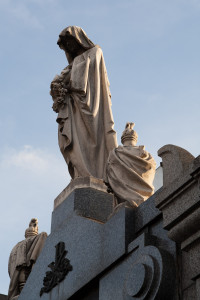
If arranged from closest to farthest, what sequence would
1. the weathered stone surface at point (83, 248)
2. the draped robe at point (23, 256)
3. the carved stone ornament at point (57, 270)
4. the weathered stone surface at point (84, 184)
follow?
the weathered stone surface at point (83, 248)
the carved stone ornament at point (57, 270)
the weathered stone surface at point (84, 184)
the draped robe at point (23, 256)

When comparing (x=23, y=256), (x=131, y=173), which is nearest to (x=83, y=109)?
(x=131, y=173)

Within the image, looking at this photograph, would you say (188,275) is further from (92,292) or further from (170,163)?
(92,292)

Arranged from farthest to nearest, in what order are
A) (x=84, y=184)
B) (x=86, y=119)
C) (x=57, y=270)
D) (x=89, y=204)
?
(x=86, y=119) → (x=84, y=184) → (x=89, y=204) → (x=57, y=270)

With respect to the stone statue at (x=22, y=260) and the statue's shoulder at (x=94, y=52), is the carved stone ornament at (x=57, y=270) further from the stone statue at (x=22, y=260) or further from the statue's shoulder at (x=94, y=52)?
the statue's shoulder at (x=94, y=52)

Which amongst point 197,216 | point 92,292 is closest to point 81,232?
point 92,292

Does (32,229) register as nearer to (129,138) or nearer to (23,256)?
(23,256)

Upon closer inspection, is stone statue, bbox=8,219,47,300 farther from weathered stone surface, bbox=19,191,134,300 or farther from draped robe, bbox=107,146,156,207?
draped robe, bbox=107,146,156,207

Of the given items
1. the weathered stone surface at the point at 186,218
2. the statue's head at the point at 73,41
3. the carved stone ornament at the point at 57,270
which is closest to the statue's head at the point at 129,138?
the carved stone ornament at the point at 57,270

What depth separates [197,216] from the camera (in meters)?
6.03

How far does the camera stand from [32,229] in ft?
38.7

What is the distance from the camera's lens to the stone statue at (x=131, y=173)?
7969mm

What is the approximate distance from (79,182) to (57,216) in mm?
607

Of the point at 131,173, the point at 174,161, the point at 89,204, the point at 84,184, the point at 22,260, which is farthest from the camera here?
the point at 22,260

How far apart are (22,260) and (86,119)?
2761 mm
